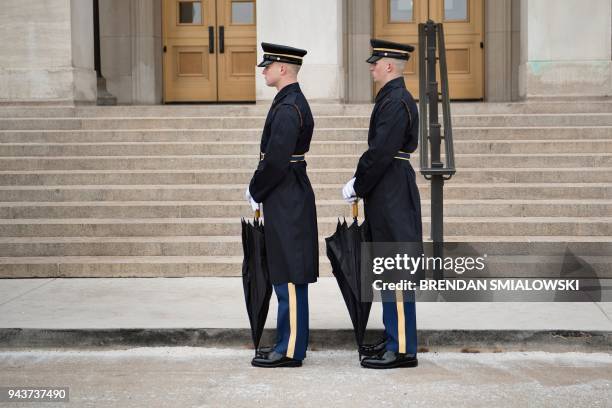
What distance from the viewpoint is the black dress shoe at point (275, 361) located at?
615 cm

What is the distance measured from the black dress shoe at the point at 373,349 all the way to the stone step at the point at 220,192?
13.1 feet

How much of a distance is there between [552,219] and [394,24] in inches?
268

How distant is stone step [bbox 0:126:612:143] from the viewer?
37.4 ft

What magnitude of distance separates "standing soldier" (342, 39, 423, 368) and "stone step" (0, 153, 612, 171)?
15.2 ft

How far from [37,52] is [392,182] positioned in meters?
8.32

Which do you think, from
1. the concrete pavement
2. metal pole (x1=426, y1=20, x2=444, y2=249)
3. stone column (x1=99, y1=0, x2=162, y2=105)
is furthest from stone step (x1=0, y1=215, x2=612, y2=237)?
stone column (x1=99, y1=0, x2=162, y2=105)

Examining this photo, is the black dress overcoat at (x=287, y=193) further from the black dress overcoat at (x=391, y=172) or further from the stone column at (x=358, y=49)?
the stone column at (x=358, y=49)

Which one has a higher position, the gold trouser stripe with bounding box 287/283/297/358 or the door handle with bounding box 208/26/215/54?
the door handle with bounding box 208/26/215/54

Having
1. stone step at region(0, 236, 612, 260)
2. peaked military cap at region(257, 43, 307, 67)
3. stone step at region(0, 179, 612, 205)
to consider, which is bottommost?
stone step at region(0, 236, 612, 260)

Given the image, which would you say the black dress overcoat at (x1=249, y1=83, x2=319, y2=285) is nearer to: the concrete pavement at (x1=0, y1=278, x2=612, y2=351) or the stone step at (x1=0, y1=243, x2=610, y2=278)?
the concrete pavement at (x1=0, y1=278, x2=612, y2=351)

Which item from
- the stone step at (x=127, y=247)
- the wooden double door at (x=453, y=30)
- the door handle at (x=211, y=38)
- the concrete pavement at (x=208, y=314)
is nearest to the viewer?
the concrete pavement at (x=208, y=314)

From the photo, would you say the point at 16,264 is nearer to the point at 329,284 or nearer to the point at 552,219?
the point at 329,284

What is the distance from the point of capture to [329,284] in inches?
339

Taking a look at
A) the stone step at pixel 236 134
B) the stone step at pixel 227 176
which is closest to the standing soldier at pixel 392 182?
the stone step at pixel 227 176
